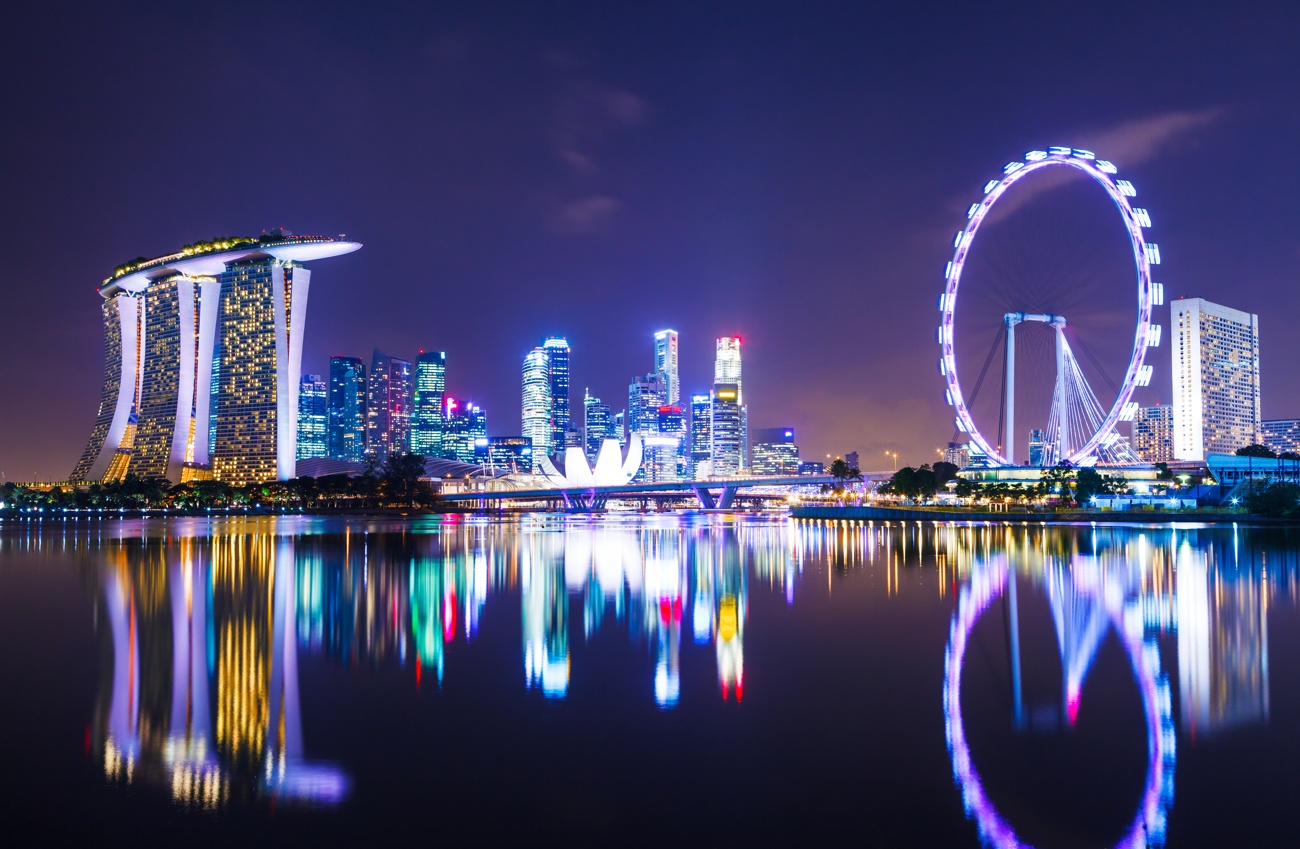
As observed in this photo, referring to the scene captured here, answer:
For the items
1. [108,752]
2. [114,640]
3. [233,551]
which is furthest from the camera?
[233,551]

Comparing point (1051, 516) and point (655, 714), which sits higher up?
point (655, 714)

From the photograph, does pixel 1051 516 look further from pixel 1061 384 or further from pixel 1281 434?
pixel 1281 434

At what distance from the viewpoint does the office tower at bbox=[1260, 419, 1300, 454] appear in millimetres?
177800

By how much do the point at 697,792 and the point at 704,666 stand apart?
5.59 metres

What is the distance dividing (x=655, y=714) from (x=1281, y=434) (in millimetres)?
208820

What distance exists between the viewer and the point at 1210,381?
15512cm

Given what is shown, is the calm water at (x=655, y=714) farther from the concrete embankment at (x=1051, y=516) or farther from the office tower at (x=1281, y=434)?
the office tower at (x=1281, y=434)

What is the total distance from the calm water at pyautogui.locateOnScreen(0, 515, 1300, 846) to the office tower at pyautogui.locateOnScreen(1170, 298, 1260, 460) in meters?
150

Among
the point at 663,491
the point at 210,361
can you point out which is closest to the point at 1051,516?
the point at 663,491

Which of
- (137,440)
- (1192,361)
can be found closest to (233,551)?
(137,440)

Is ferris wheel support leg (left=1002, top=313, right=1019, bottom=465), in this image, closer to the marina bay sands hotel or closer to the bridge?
the bridge

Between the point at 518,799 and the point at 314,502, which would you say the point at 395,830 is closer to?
the point at 518,799

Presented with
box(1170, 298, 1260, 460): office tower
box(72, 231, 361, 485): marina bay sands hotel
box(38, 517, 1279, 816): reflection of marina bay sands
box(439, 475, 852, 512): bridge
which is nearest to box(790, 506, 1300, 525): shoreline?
box(439, 475, 852, 512): bridge

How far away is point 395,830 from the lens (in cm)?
713
